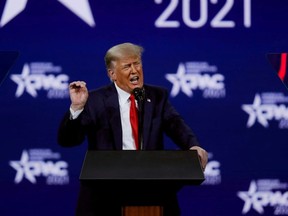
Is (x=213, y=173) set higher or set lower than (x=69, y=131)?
lower

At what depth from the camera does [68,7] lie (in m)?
4.25


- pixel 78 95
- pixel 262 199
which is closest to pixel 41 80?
pixel 78 95

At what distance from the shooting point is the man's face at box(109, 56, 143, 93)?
355 centimetres

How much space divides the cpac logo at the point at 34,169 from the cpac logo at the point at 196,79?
94cm

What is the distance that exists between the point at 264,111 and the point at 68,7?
1.51m

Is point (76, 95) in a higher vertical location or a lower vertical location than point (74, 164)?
higher

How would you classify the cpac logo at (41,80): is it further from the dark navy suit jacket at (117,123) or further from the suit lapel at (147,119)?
the suit lapel at (147,119)

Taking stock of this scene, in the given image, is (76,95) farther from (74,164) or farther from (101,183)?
(74,164)

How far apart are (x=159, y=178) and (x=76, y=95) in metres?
Result: 0.83

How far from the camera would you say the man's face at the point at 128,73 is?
11.7 ft

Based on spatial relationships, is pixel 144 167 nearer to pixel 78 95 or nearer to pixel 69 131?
pixel 78 95

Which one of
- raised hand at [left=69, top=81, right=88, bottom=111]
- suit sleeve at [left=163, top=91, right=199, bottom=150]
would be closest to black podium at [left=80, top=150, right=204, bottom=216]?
raised hand at [left=69, top=81, right=88, bottom=111]

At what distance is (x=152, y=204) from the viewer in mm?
2381

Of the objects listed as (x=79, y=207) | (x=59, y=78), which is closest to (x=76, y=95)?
(x=79, y=207)
